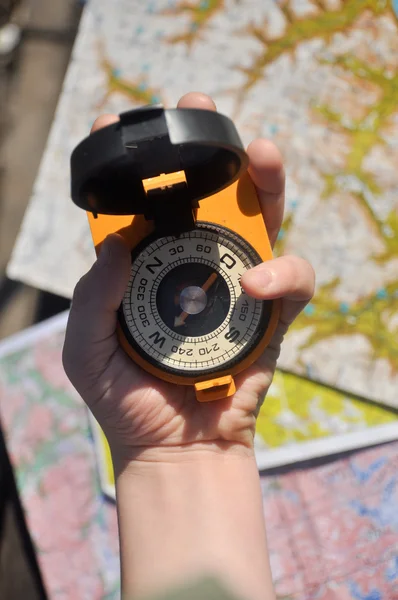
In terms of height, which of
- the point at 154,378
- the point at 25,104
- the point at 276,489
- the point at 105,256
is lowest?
the point at 276,489

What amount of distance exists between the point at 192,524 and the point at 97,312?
Result: 38 cm

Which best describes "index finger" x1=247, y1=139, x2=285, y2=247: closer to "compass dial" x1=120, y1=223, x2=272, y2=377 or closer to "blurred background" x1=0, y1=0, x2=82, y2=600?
"compass dial" x1=120, y1=223, x2=272, y2=377

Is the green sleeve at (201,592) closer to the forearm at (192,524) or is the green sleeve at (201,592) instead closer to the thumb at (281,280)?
the forearm at (192,524)

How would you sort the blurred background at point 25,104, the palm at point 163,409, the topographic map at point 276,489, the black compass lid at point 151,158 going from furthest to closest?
the blurred background at point 25,104, the topographic map at point 276,489, the palm at point 163,409, the black compass lid at point 151,158

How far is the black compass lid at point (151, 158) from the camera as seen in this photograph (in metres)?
0.57

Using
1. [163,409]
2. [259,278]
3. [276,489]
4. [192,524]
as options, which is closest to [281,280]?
[259,278]

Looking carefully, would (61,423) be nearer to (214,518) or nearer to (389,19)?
(214,518)

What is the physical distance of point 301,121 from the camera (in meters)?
1.33

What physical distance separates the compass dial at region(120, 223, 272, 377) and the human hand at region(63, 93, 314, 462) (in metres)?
0.04

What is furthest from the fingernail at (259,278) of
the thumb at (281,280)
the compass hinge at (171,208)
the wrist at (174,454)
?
the wrist at (174,454)

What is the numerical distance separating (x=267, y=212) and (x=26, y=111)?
1.08 metres

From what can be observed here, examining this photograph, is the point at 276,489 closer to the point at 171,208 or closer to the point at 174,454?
the point at 174,454

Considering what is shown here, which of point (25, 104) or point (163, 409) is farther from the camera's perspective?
point (25, 104)

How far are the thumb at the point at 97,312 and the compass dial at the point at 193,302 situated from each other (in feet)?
0.12
